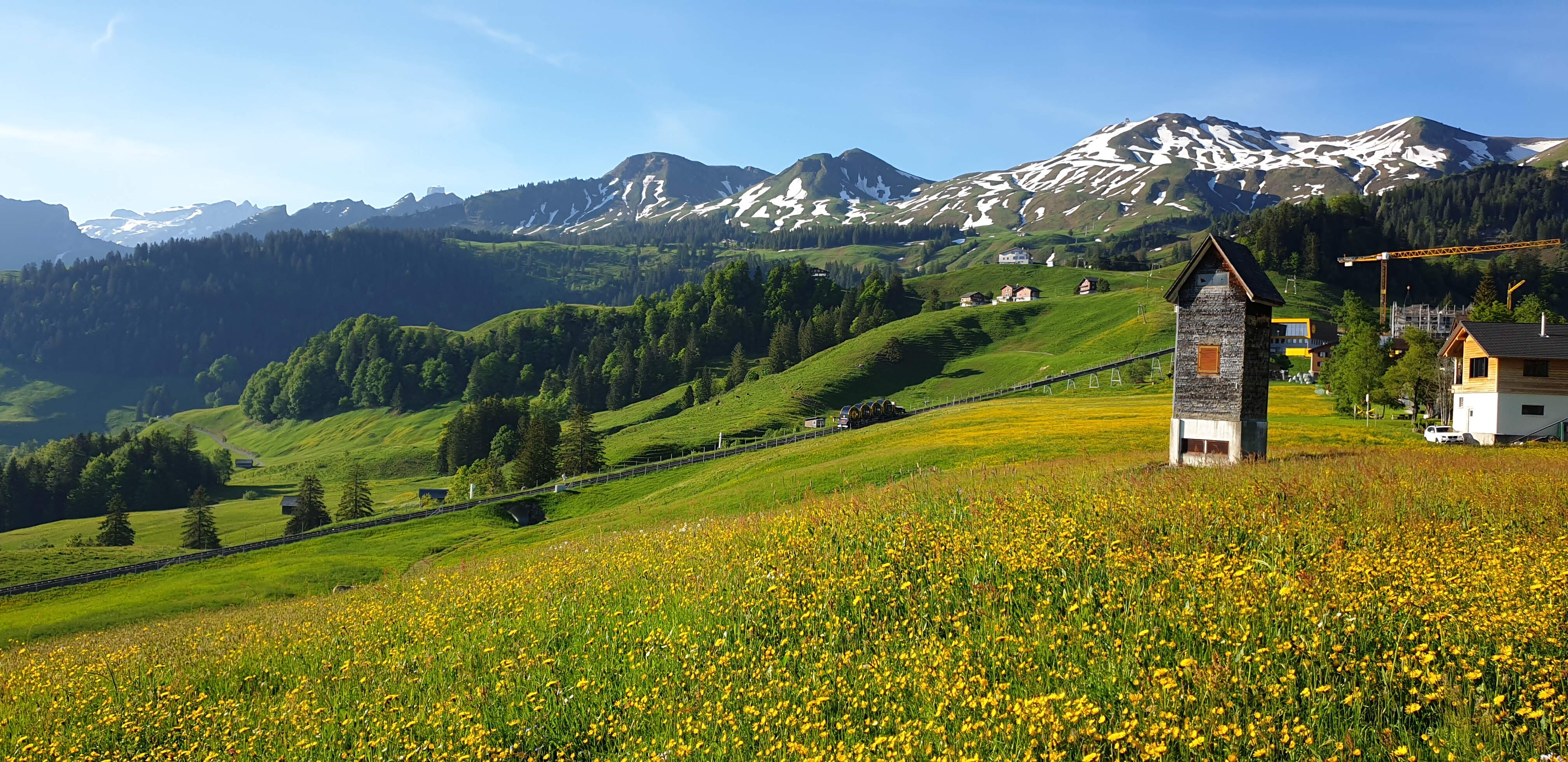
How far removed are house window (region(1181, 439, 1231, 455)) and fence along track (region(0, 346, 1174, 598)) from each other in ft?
156

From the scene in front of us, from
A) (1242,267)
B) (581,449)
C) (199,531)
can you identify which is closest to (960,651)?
(1242,267)

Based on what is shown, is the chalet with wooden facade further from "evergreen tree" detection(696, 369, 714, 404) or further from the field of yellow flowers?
"evergreen tree" detection(696, 369, 714, 404)

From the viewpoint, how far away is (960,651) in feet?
32.9

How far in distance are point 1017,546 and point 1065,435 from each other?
40988 mm

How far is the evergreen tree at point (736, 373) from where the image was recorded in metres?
151

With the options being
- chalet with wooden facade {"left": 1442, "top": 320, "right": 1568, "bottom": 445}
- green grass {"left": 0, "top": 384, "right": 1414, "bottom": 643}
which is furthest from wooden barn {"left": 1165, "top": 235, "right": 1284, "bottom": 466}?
chalet with wooden facade {"left": 1442, "top": 320, "right": 1568, "bottom": 445}

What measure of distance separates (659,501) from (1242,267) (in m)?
37.6

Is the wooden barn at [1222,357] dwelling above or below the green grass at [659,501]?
above

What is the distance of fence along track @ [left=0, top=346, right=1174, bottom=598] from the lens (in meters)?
52.6

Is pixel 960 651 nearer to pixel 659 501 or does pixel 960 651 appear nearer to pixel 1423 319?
pixel 659 501

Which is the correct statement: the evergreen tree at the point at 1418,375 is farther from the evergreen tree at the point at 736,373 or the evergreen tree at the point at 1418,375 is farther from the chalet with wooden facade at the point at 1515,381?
the evergreen tree at the point at 736,373

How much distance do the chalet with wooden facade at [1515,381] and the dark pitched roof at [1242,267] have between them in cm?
2739

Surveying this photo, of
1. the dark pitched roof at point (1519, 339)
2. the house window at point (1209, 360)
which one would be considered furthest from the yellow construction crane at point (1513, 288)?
the house window at point (1209, 360)

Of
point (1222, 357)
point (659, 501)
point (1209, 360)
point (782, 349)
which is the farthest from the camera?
point (782, 349)
